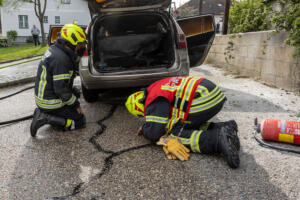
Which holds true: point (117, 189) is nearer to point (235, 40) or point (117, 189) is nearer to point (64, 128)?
point (64, 128)

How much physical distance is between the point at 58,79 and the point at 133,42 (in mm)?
2222

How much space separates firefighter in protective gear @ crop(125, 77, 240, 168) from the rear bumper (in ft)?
3.43

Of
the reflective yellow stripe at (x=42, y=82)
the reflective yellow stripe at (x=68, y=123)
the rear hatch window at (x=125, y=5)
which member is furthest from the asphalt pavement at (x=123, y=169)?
the rear hatch window at (x=125, y=5)

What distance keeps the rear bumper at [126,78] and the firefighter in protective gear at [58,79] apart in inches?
19.1

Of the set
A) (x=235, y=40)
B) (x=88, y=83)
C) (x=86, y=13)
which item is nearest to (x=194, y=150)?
(x=88, y=83)

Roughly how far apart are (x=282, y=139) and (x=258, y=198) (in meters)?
1.10

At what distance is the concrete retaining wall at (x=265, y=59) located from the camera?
16.6 ft

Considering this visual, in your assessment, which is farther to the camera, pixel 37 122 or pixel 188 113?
pixel 37 122

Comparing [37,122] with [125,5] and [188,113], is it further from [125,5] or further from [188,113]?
[125,5]

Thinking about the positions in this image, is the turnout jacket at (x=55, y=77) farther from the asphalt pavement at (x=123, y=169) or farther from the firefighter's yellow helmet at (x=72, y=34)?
the asphalt pavement at (x=123, y=169)

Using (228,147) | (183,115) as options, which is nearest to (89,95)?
(183,115)

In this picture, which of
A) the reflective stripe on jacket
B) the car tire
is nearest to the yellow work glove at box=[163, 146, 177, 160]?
the reflective stripe on jacket

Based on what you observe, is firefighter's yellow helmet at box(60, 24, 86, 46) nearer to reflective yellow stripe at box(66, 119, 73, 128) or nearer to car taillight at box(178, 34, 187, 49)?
reflective yellow stripe at box(66, 119, 73, 128)

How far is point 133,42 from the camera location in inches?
204
